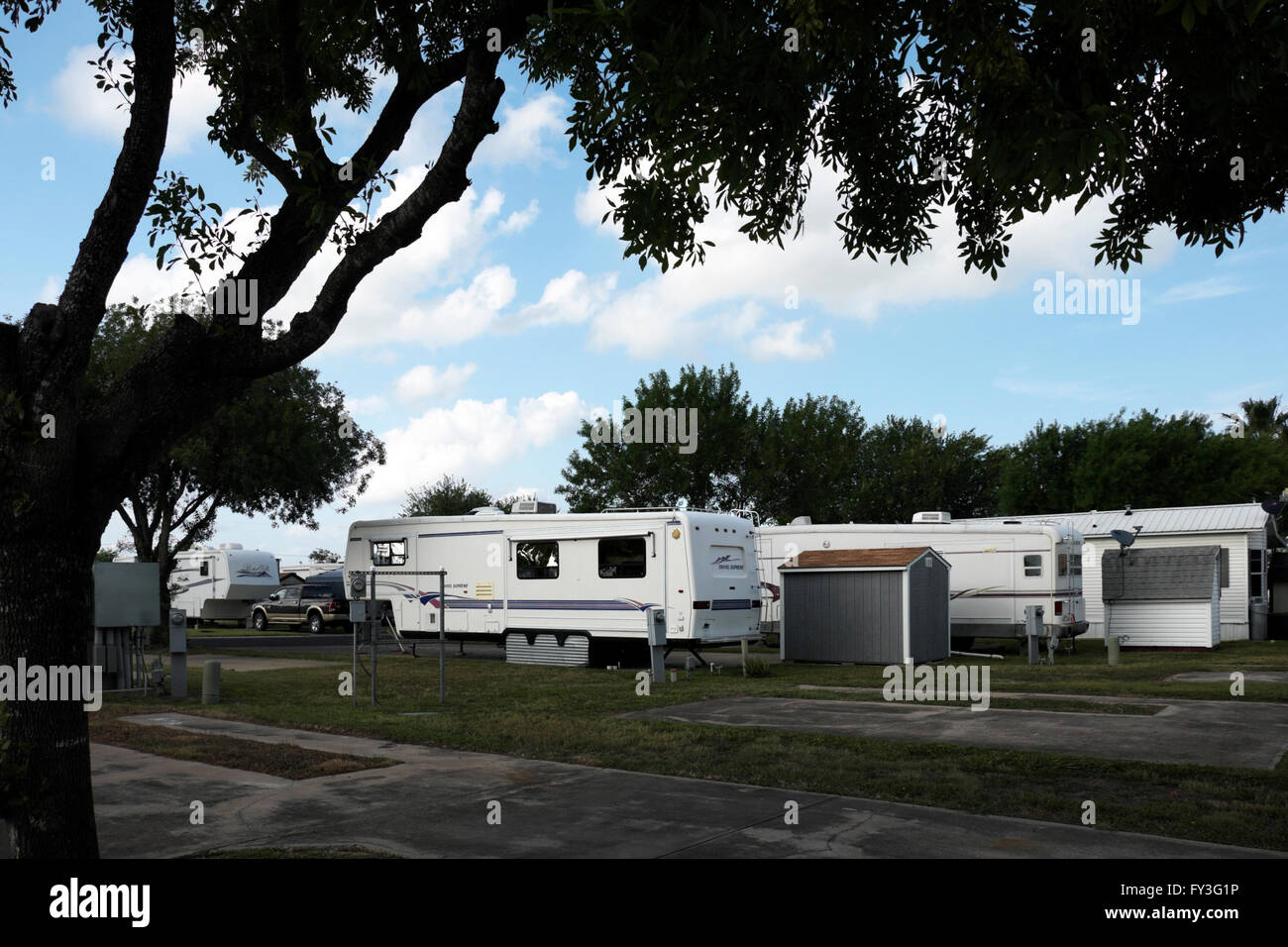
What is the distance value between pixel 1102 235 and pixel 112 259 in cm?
604

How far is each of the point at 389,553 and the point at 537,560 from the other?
4305 mm

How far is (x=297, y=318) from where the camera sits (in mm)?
5609

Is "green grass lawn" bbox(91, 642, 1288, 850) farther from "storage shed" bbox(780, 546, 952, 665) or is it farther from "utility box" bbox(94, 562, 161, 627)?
"utility box" bbox(94, 562, 161, 627)

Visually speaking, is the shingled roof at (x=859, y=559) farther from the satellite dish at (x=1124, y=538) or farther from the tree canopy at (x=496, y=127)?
the tree canopy at (x=496, y=127)

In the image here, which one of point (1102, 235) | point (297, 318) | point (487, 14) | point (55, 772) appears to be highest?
point (487, 14)

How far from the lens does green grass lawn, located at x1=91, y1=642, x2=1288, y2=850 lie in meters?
7.68

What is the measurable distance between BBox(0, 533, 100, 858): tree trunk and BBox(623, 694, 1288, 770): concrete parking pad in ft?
25.7

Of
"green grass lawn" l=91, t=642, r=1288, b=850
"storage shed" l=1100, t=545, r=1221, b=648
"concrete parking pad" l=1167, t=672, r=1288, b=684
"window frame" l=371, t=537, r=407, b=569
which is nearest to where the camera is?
"green grass lawn" l=91, t=642, r=1288, b=850

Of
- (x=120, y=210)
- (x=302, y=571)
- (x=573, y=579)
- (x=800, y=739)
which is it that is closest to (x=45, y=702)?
(x=120, y=210)

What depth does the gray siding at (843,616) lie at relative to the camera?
19281 millimetres

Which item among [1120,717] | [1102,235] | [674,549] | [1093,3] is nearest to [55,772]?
[1093,3]

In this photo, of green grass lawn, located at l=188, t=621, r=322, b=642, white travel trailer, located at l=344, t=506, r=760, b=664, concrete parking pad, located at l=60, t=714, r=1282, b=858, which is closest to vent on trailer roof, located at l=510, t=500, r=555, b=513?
white travel trailer, located at l=344, t=506, r=760, b=664

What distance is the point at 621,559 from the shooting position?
20.1 metres

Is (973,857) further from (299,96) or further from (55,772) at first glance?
(299,96)
